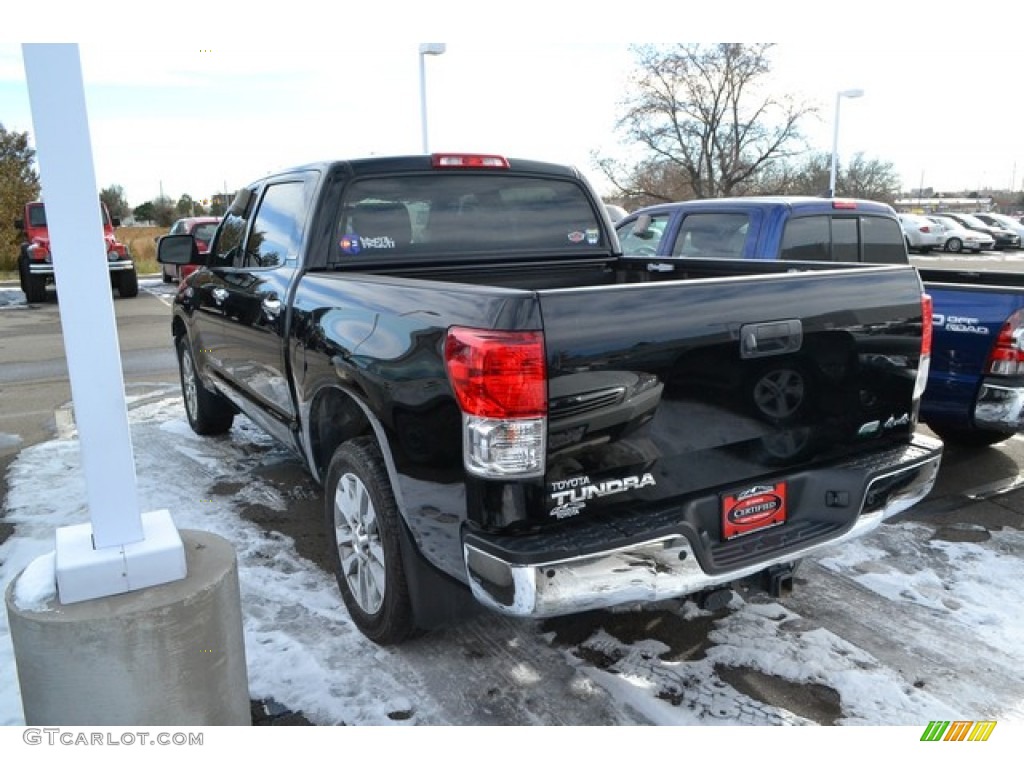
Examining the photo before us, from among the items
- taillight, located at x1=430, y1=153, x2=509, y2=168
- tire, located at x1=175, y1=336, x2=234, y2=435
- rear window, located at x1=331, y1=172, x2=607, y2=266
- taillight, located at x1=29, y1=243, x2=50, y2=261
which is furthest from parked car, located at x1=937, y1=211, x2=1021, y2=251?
taillight, located at x1=430, y1=153, x2=509, y2=168

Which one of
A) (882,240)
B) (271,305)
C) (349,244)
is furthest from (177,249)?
(882,240)

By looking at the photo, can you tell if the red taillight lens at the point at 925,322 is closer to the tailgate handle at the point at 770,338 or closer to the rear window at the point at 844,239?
the tailgate handle at the point at 770,338

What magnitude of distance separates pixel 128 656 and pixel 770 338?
213 cm

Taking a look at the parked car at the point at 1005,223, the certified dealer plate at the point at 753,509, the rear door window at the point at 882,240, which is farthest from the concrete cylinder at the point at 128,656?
the parked car at the point at 1005,223

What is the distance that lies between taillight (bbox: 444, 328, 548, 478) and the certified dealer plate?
0.73 m

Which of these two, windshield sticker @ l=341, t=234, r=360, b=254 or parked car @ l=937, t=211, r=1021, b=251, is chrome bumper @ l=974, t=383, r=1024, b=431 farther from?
parked car @ l=937, t=211, r=1021, b=251

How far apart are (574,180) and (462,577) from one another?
104 inches

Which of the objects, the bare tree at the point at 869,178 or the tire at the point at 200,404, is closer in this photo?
the tire at the point at 200,404

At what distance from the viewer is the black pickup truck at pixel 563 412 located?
92.8 inches

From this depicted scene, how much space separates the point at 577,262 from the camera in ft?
14.8

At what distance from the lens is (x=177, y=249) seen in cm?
538

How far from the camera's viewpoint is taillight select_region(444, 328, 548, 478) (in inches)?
90.1

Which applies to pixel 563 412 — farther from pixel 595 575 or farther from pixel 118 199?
pixel 118 199

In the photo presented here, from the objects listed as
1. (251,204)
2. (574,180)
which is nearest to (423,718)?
(574,180)
